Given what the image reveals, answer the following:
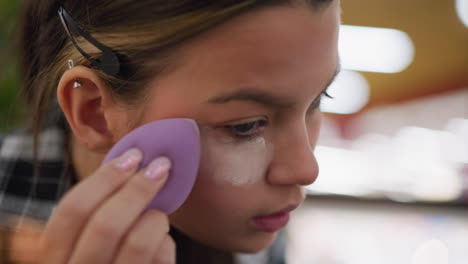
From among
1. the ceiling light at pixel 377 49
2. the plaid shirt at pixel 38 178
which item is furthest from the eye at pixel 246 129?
the ceiling light at pixel 377 49

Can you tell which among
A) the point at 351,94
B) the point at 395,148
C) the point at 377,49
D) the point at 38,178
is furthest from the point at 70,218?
the point at 351,94

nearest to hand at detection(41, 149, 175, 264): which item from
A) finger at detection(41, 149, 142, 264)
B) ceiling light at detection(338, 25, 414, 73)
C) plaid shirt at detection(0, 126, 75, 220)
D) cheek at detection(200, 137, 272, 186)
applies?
finger at detection(41, 149, 142, 264)

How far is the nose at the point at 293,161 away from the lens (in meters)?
0.58

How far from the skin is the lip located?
11mm

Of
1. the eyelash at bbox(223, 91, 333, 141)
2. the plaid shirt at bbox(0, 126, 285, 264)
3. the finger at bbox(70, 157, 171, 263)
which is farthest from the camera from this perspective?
the plaid shirt at bbox(0, 126, 285, 264)

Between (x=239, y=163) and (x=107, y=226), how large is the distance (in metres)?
0.20

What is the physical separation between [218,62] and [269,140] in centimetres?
13

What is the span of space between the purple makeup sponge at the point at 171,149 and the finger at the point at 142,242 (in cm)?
4

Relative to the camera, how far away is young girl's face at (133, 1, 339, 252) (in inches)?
21.5

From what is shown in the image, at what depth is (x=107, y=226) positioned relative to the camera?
460mm

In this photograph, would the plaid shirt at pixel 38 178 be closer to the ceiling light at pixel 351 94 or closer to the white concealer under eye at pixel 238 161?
the white concealer under eye at pixel 238 161

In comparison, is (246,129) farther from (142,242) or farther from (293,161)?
(142,242)

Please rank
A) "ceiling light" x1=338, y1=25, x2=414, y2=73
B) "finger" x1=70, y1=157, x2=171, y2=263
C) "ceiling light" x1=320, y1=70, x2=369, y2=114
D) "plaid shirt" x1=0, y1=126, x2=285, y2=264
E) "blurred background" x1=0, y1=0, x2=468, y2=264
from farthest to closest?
"ceiling light" x1=320, y1=70, x2=369, y2=114 → "ceiling light" x1=338, y1=25, x2=414, y2=73 → "blurred background" x1=0, y1=0, x2=468, y2=264 → "plaid shirt" x1=0, y1=126, x2=285, y2=264 → "finger" x1=70, y1=157, x2=171, y2=263

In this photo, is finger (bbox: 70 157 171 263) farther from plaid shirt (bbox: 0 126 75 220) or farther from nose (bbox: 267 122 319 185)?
plaid shirt (bbox: 0 126 75 220)
